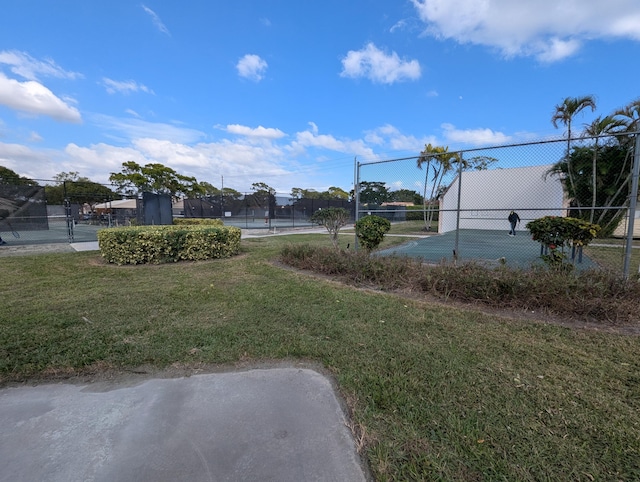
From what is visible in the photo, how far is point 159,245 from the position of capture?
6.99 meters

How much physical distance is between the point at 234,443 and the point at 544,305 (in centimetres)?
383

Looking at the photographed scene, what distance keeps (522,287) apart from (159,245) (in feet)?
23.0

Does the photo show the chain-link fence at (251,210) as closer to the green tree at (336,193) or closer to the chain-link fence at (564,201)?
the chain-link fence at (564,201)

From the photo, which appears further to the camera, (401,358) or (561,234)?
(561,234)

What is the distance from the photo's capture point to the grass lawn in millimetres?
1644

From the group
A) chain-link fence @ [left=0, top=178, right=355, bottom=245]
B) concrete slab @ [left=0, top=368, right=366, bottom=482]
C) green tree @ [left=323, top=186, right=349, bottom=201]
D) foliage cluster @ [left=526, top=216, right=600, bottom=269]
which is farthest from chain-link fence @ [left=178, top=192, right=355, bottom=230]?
green tree @ [left=323, top=186, right=349, bottom=201]

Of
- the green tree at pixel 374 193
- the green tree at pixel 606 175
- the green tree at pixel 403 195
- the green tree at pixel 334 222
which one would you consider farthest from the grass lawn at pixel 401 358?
the green tree at pixel 606 175

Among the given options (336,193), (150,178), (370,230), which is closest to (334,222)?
(370,230)

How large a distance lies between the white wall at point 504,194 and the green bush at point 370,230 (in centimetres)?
730

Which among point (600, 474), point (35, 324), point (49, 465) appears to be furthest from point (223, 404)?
point (35, 324)

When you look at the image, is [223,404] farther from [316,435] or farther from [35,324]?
[35,324]

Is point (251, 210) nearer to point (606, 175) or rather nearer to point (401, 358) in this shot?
point (606, 175)

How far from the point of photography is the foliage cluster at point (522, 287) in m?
3.49

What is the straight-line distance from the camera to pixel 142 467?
1.58 meters
